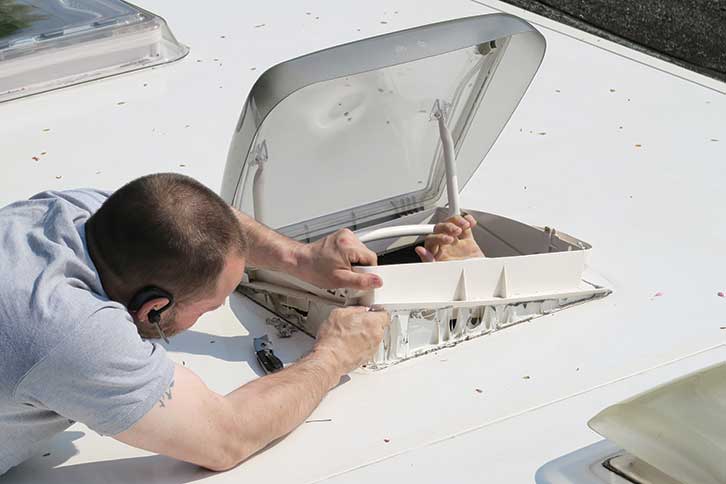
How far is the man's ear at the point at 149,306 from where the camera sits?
1415 mm

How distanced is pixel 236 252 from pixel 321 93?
1.63ft

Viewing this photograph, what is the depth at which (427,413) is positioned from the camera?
167 cm

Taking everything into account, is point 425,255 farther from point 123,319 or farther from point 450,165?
point 123,319

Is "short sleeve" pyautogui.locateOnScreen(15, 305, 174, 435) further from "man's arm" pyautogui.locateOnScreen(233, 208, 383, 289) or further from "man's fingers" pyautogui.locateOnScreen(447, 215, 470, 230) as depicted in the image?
"man's fingers" pyautogui.locateOnScreen(447, 215, 470, 230)

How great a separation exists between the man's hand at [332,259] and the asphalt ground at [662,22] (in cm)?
392

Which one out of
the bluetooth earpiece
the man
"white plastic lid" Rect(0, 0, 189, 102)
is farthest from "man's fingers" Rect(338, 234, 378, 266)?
"white plastic lid" Rect(0, 0, 189, 102)

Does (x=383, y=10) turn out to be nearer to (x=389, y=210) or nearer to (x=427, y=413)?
(x=389, y=210)

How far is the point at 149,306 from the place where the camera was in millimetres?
1419

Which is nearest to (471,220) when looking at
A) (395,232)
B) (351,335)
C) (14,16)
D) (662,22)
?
(395,232)

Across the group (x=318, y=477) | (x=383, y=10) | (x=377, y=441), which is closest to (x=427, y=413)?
(x=377, y=441)

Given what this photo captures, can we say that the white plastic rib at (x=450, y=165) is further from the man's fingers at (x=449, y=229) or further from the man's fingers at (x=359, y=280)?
the man's fingers at (x=359, y=280)

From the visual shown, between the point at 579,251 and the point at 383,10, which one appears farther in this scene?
the point at 383,10

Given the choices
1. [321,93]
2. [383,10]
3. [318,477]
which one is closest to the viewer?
[318,477]

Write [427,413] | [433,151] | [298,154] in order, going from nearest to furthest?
[427,413], [298,154], [433,151]
